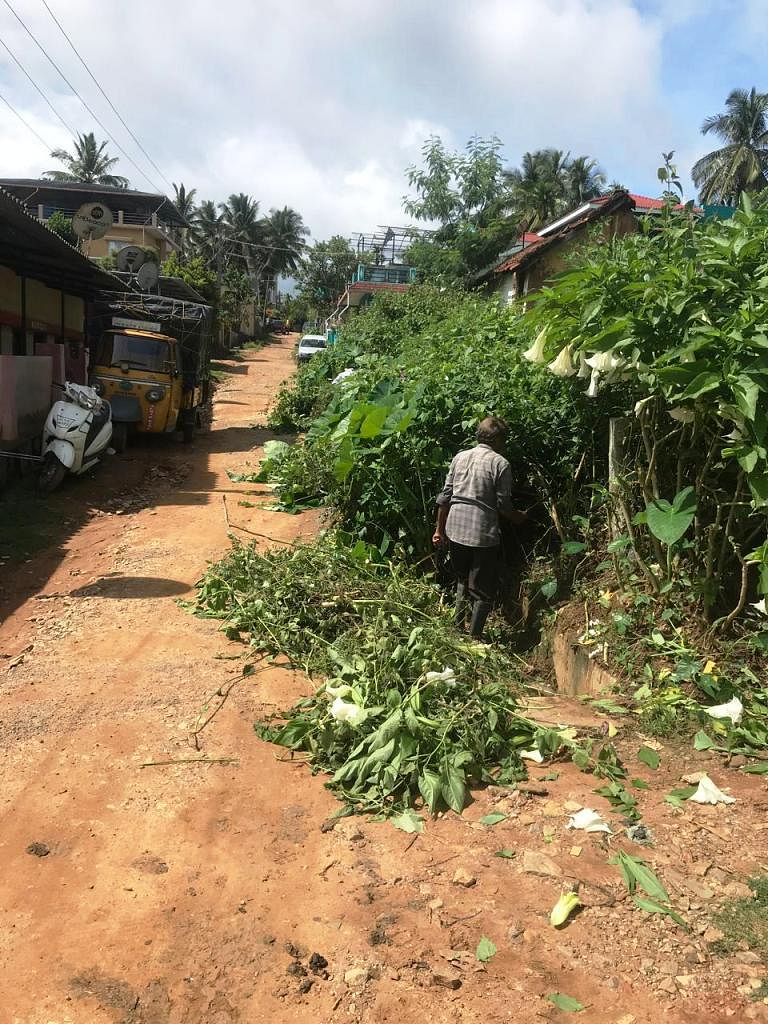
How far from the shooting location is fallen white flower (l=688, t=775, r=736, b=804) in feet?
11.1

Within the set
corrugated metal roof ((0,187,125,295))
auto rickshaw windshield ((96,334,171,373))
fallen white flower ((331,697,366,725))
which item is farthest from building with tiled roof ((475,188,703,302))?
fallen white flower ((331,697,366,725))

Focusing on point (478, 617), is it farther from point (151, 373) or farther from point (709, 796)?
point (151, 373)

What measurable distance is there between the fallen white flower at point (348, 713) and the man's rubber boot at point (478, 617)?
5.16ft

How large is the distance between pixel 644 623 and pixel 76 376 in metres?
14.4

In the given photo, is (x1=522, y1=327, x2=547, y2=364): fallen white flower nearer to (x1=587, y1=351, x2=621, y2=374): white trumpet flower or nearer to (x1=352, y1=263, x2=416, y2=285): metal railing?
(x1=587, y1=351, x2=621, y2=374): white trumpet flower

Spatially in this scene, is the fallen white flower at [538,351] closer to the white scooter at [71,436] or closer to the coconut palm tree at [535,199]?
the white scooter at [71,436]

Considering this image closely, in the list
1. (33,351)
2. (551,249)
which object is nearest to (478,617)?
(33,351)

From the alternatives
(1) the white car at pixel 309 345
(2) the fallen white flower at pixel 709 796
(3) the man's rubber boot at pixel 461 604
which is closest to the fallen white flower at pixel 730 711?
(2) the fallen white flower at pixel 709 796

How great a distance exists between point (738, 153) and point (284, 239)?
38.3 meters

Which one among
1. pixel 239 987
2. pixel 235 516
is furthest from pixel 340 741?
pixel 235 516

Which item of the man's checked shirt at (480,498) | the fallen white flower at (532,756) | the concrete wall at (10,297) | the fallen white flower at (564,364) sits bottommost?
the fallen white flower at (532,756)

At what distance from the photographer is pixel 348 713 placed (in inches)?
157

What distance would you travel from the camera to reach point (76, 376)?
16.2m

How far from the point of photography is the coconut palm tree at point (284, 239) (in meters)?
68.6
